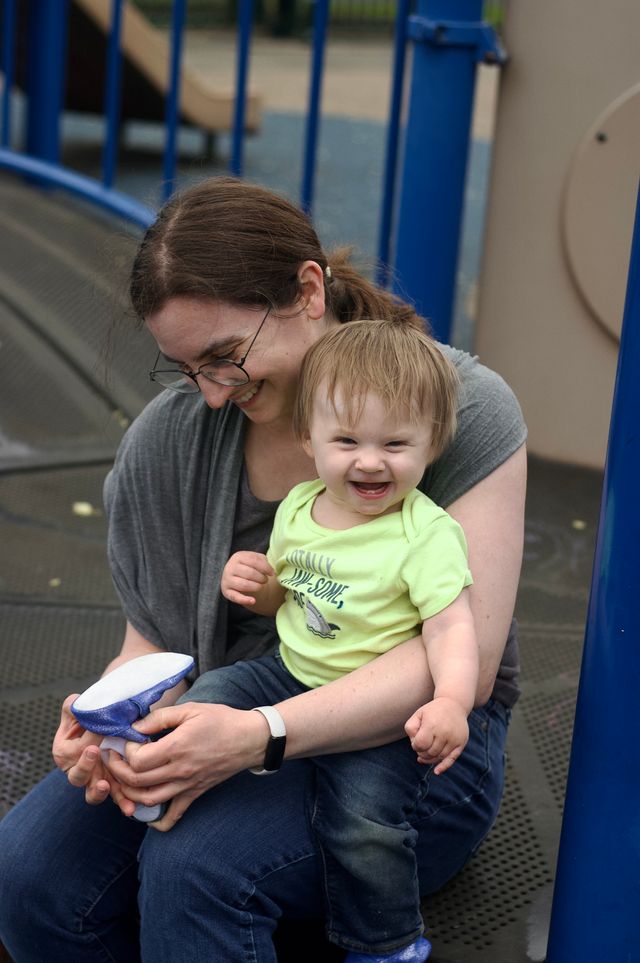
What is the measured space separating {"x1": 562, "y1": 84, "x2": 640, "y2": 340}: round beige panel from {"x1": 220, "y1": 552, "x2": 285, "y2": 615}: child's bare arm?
7.24 feet

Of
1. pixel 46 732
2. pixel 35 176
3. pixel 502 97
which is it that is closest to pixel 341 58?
pixel 35 176

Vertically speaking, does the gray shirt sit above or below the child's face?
below

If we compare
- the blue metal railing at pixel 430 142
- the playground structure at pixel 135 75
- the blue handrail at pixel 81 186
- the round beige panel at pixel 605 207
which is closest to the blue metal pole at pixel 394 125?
the blue metal railing at pixel 430 142

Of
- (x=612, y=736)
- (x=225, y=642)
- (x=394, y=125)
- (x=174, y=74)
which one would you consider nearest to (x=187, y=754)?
(x=225, y=642)

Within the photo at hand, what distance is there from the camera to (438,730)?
1642mm

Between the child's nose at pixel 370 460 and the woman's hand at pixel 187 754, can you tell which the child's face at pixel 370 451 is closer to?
the child's nose at pixel 370 460

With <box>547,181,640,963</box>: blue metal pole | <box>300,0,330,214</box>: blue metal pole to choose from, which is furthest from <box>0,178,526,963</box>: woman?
<box>300,0,330,214</box>: blue metal pole

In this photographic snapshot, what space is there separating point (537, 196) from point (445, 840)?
243 centimetres

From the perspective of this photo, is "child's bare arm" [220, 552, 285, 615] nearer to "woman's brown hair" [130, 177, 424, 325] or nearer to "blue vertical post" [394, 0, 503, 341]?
"woman's brown hair" [130, 177, 424, 325]

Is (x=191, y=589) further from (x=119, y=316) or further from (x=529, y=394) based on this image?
(x=529, y=394)

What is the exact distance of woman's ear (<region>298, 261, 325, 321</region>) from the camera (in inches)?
75.5

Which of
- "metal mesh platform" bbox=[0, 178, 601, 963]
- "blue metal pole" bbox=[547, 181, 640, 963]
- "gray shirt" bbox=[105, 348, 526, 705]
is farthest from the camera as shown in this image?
"metal mesh platform" bbox=[0, 178, 601, 963]

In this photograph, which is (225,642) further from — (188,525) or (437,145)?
(437,145)

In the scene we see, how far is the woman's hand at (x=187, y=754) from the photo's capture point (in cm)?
174
